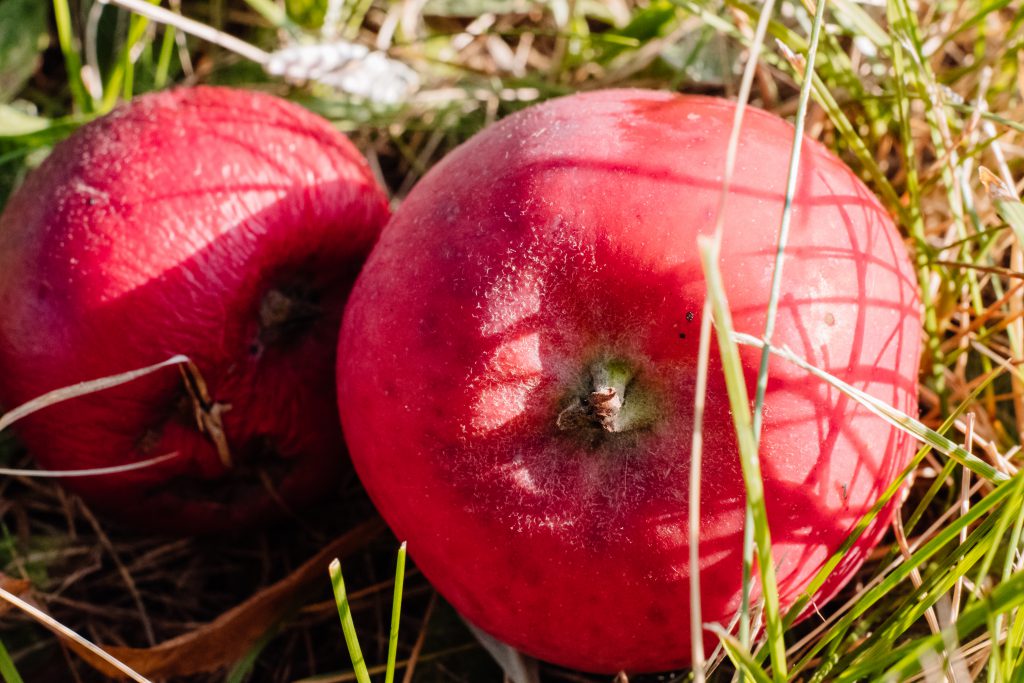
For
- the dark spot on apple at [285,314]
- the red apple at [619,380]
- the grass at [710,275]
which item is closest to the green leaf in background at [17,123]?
Answer: the grass at [710,275]

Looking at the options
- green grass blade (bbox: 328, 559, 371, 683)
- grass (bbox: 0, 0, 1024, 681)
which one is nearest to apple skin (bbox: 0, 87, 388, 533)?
grass (bbox: 0, 0, 1024, 681)

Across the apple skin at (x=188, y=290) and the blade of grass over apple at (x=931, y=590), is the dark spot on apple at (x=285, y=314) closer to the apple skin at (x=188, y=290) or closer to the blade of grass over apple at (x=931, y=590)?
the apple skin at (x=188, y=290)

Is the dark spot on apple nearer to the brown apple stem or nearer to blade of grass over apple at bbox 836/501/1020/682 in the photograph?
the brown apple stem

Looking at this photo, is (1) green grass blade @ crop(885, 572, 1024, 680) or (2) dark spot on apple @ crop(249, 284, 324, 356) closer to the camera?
(1) green grass blade @ crop(885, 572, 1024, 680)

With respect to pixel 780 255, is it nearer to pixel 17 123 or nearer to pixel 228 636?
pixel 228 636

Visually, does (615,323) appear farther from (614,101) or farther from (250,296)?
(250,296)

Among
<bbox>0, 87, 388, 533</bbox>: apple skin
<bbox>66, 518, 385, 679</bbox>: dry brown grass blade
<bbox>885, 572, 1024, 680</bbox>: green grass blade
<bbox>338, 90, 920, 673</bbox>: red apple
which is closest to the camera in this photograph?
<bbox>885, 572, 1024, 680</bbox>: green grass blade

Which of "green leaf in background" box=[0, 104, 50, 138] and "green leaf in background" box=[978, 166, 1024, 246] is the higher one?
"green leaf in background" box=[978, 166, 1024, 246]
